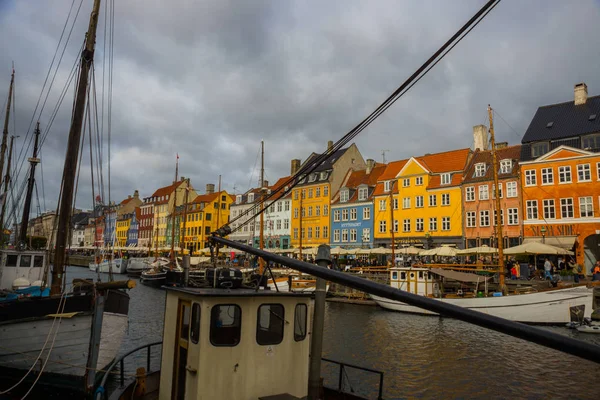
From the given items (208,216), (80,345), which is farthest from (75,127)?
(208,216)

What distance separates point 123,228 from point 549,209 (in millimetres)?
99914

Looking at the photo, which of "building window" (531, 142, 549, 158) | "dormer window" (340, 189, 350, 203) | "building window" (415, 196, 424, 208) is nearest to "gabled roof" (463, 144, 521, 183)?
"building window" (531, 142, 549, 158)

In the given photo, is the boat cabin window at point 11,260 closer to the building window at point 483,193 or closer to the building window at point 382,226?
the building window at point 483,193

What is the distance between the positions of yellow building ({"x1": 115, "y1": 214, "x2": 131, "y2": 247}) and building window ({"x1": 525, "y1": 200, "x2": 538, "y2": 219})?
9485cm

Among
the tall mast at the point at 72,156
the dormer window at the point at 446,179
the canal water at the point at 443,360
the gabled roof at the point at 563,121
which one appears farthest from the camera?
the dormer window at the point at 446,179

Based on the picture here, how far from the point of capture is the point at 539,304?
80.3 feet

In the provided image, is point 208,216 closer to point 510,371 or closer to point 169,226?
point 169,226

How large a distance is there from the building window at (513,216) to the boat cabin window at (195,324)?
41.4m

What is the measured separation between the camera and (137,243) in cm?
10462

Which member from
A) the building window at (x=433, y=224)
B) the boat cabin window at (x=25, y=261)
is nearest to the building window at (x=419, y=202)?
the building window at (x=433, y=224)

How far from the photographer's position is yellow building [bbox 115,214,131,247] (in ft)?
360

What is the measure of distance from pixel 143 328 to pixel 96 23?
53.5 ft

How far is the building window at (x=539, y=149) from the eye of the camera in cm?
4069

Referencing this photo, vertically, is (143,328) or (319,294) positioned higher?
(319,294)
